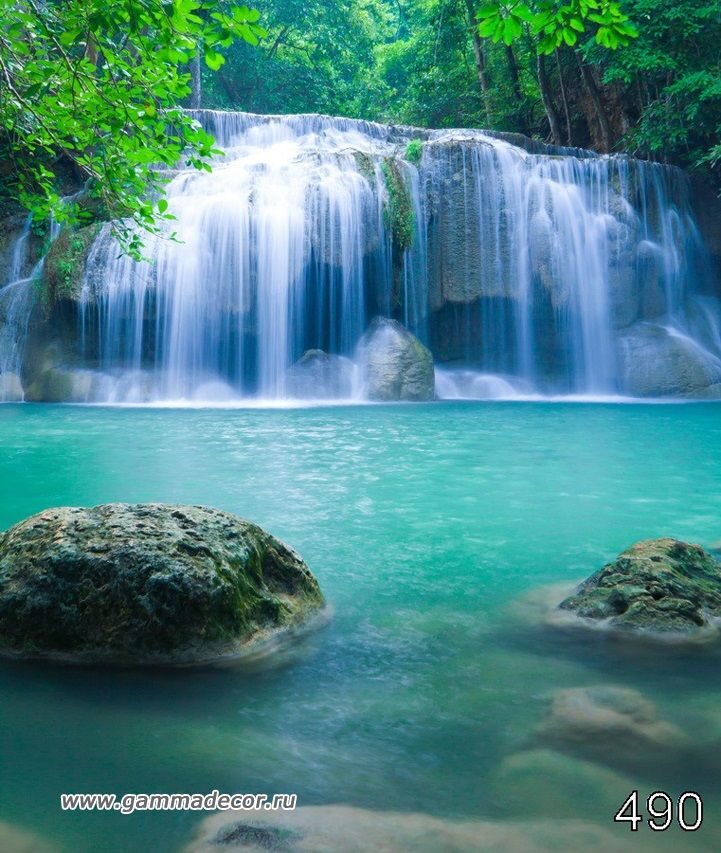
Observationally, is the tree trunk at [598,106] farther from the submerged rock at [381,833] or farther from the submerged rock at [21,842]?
the submerged rock at [21,842]

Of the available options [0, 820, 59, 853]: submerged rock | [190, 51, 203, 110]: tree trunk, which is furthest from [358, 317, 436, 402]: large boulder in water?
[190, 51, 203, 110]: tree trunk

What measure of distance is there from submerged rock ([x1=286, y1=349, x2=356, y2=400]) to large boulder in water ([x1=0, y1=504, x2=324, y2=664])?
13.4m

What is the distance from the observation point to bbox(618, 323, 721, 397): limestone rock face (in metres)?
17.3

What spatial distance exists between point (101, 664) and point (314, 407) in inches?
471

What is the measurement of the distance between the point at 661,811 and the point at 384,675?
3.78 ft

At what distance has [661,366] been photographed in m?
17.6

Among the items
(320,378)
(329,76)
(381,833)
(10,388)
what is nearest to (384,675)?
(381,833)

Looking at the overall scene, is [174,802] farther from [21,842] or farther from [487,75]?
[487,75]

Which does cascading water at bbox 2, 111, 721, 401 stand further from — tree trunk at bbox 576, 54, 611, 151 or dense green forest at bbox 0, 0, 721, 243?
tree trunk at bbox 576, 54, 611, 151

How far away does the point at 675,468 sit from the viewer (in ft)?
26.7

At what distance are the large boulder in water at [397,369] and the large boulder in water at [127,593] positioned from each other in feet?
42.6

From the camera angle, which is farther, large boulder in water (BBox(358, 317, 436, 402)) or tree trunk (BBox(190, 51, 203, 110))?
tree trunk (BBox(190, 51, 203, 110))

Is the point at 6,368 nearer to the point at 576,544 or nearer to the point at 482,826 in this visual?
the point at 576,544

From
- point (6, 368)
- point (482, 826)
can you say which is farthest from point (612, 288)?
point (482, 826)
